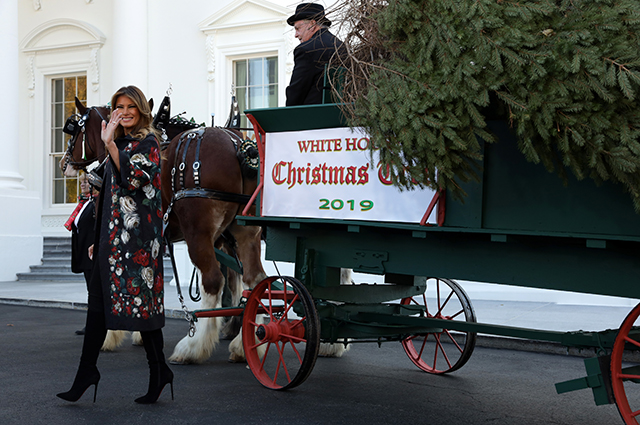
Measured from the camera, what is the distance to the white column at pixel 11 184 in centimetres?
1277

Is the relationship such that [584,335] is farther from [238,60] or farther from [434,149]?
[238,60]

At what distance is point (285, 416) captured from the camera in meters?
3.85

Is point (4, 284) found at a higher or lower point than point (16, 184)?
lower

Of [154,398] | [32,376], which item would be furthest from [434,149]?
[32,376]

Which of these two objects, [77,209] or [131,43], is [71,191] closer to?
[131,43]

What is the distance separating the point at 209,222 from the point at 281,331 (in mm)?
1374

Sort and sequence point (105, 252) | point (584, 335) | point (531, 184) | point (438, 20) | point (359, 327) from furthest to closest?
point (359, 327), point (105, 252), point (584, 335), point (531, 184), point (438, 20)

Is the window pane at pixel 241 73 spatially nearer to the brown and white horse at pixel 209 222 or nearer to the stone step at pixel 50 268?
the stone step at pixel 50 268

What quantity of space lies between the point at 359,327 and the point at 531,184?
1613mm

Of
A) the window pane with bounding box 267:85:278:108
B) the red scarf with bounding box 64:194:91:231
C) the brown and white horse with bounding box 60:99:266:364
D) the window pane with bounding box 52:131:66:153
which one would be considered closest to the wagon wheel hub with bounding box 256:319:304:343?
the brown and white horse with bounding box 60:99:266:364

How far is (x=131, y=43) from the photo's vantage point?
1265 cm

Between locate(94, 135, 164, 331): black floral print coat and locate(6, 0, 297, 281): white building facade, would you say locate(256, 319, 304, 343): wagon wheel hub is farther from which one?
locate(6, 0, 297, 281): white building facade

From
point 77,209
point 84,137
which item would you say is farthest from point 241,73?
point 84,137

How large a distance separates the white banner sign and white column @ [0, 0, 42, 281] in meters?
10.1
